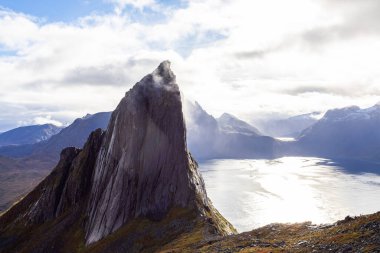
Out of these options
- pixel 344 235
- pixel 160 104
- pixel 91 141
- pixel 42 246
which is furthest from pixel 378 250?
pixel 91 141

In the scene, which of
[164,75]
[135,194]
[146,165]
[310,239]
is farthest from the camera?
[164,75]

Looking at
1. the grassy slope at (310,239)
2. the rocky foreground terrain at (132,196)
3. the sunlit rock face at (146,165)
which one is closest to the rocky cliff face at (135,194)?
the sunlit rock face at (146,165)

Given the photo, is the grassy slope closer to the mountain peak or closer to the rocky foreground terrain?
the rocky foreground terrain

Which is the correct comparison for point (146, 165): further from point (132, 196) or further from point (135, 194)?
point (132, 196)

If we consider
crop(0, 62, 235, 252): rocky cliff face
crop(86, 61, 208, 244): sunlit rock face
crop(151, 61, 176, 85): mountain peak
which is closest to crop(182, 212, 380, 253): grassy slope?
crop(0, 62, 235, 252): rocky cliff face

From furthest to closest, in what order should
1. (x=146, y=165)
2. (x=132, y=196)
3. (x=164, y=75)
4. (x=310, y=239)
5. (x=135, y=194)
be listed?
(x=164, y=75)
(x=146, y=165)
(x=135, y=194)
(x=132, y=196)
(x=310, y=239)

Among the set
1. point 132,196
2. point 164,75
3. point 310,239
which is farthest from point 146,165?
point 310,239

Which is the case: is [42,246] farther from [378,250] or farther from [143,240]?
[378,250]
